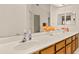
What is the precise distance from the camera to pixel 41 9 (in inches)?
85.5

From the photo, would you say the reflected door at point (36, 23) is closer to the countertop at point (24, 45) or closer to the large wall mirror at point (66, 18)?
the countertop at point (24, 45)

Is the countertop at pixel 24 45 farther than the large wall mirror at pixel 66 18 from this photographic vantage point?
No

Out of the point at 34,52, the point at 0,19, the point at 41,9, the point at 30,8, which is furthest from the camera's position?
the point at 41,9

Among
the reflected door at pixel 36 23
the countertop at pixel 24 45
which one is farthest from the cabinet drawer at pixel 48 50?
the reflected door at pixel 36 23

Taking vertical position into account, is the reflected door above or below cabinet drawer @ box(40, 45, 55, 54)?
above

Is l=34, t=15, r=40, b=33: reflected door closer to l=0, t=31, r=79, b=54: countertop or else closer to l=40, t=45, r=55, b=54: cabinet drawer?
l=0, t=31, r=79, b=54: countertop

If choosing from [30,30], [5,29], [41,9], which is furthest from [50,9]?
[5,29]

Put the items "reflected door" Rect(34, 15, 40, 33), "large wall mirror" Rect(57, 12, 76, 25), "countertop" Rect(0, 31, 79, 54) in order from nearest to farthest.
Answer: "countertop" Rect(0, 31, 79, 54), "reflected door" Rect(34, 15, 40, 33), "large wall mirror" Rect(57, 12, 76, 25)

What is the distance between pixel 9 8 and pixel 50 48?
91cm

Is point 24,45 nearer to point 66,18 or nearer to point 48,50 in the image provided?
point 48,50

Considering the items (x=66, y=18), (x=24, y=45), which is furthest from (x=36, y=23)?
(x=66, y=18)

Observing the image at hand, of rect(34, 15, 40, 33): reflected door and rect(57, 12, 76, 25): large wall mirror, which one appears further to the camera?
rect(57, 12, 76, 25): large wall mirror

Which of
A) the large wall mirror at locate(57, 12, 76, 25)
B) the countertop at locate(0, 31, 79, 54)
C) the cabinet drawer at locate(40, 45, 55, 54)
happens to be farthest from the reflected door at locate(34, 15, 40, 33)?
the cabinet drawer at locate(40, 45, 55, 54)

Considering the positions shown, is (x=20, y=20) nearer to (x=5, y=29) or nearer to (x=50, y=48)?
(x=5, y=29)
